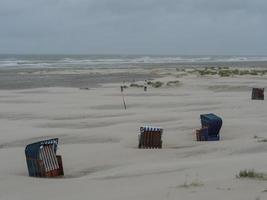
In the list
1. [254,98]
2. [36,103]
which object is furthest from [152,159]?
[36,103]

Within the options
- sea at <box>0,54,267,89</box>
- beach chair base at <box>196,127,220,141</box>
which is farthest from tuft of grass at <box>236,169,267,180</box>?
sea at <box>0,54,267,89</box>

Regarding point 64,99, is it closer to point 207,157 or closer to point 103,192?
point 207,157

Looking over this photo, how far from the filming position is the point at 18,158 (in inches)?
471

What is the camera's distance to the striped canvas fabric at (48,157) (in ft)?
32.6

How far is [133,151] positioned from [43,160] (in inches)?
124

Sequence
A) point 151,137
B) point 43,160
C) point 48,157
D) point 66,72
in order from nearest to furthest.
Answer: point 43,160
point 48,157
point 151,137
point 66,72

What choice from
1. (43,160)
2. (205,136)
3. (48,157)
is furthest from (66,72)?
(43,160)

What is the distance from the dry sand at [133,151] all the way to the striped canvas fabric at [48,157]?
0.38 metres

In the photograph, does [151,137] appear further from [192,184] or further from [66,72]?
[66,72]

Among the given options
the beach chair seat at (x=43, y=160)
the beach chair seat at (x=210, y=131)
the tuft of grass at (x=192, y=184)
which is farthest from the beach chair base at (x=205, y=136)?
the tuft of grass at (x=192, y=184)

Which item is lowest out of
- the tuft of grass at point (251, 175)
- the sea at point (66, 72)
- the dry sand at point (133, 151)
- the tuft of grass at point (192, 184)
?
the sea at point (66, 72)

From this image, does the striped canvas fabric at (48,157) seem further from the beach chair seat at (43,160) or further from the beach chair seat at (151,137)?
the beach chair seat at (151,137)

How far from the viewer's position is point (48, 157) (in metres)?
10.0

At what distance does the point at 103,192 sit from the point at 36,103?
62.8 feet
